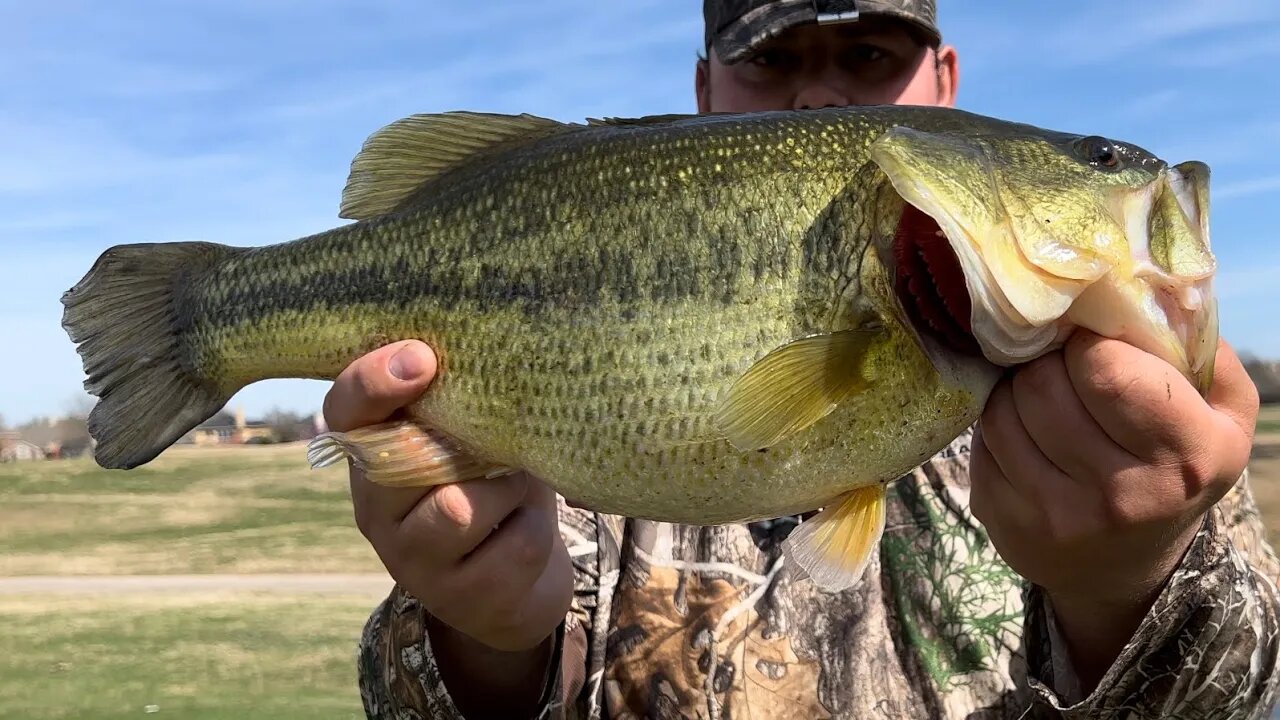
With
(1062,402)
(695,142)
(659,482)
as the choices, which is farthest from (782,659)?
(695,142)

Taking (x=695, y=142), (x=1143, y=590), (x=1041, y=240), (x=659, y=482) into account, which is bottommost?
(x=1143, y=590)

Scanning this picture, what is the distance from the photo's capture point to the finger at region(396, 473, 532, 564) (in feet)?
6.95

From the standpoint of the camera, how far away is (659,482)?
1.86m

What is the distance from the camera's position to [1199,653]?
218 cm

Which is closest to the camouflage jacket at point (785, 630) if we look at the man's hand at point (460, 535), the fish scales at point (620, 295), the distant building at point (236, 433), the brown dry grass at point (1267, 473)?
the man's hand at point (460, 535)

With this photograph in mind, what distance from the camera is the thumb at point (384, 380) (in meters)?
2.00

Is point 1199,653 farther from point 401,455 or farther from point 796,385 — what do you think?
point 401,455

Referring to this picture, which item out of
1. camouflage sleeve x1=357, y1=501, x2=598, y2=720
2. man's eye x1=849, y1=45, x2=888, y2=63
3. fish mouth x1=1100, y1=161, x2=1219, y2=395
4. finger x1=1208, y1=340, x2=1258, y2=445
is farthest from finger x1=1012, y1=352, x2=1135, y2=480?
man's eye x1=849, y1=45, x2=888, y2=63

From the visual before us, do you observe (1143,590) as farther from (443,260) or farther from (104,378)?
(104,378)

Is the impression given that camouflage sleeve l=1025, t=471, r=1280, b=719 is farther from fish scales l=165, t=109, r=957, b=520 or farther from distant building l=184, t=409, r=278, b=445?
distant building l=184, t=409, r=278, b=445

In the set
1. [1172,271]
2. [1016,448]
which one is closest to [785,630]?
[1016,448]

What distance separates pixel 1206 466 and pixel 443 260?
1438 mm

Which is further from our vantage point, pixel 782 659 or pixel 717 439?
pixel 782 659

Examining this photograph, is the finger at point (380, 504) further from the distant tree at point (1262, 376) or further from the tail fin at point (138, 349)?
the distant tree at point (1262, 376)
